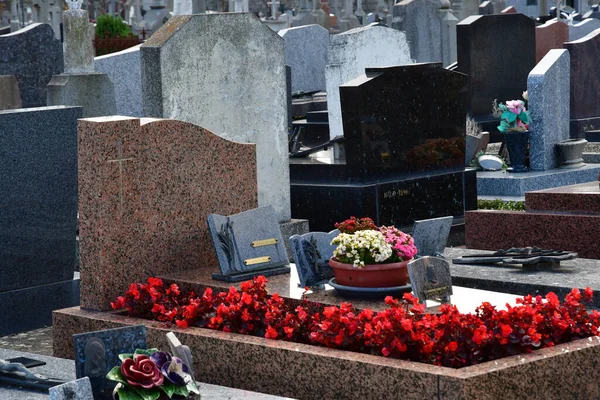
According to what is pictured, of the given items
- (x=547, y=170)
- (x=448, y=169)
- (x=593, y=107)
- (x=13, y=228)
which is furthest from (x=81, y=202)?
(x=593, y=107)

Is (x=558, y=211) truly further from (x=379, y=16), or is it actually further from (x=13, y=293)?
(x=379, y=16)

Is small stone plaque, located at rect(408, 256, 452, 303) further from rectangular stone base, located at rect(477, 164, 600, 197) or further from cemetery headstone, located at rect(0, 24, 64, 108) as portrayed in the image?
cemetery headstone, located at rect(0, 24, 64, 108)

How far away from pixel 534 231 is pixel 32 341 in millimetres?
3472

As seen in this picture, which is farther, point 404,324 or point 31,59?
point 31,59

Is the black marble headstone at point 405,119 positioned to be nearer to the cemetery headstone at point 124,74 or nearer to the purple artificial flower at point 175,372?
the cemetery headstone at point 124,74

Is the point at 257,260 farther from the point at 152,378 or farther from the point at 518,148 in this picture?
the point at 518,148

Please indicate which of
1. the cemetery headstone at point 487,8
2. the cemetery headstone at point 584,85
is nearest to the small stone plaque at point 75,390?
the cemetery headstone at point 584,85

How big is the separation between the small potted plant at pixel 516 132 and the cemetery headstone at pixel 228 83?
3.35m

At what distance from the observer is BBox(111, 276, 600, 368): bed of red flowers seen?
522cm

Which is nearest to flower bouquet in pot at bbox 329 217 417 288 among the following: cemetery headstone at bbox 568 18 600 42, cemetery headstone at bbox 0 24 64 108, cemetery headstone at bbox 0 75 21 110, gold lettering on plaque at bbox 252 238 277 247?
gold lettering on plaque at bbox 252 238 277 247

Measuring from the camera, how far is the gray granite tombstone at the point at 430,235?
23.0ft

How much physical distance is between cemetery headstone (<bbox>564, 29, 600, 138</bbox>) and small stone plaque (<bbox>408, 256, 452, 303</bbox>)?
370 inches

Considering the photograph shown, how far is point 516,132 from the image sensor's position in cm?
1230

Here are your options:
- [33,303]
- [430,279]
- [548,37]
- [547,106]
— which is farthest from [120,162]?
[548,37]
